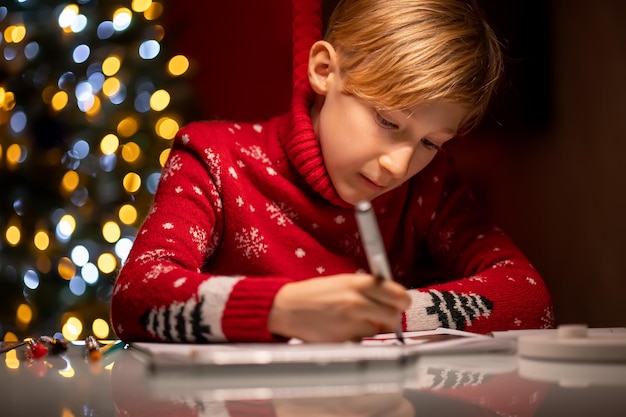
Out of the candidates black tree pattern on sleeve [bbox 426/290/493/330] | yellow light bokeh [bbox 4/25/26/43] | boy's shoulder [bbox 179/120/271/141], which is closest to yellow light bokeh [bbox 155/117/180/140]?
yellow light bokeh [bbox 4/25/26/43]

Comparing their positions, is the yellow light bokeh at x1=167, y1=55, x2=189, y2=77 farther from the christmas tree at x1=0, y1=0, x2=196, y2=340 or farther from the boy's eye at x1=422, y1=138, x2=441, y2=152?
the boy's eye at x1=422, y1=138, x2=441, y2=152

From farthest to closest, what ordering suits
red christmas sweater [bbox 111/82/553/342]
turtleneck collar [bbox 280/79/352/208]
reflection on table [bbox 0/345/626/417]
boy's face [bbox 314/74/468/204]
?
turtleneck collar [bbox 280/79/352/208], boy's face [bbox 314/74/468/204], red christmas sweater [bbox 111/82/553/342], reflection on table [bbox 0/345/626/417]

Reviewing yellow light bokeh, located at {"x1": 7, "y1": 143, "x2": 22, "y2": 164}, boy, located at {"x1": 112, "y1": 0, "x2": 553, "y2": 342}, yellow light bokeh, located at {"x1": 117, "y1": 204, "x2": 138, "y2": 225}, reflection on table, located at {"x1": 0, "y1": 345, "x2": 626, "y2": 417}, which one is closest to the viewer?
reflection on table, located at {"x1": 0, "y1": 345, "x2": 626, "y2": 417}

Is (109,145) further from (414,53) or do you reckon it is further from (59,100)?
(414,53)

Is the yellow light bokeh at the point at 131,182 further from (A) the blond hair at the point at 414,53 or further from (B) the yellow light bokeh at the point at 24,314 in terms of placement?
(A) the blond hair at the point at 414,53

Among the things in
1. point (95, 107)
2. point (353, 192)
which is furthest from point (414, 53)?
point (95, 107)

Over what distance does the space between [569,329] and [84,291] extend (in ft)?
5.58

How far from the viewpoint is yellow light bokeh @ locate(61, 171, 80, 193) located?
230 cm

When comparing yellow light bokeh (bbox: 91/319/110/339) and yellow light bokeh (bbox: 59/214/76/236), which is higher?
yellow light bokeh (bbox: 59/214/76/236)

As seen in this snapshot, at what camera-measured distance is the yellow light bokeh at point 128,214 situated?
7.41ft

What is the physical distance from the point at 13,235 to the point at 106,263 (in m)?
0.32

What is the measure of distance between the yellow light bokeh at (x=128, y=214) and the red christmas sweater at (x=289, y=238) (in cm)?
86

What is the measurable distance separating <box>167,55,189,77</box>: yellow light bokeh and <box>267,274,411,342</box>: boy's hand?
5.08 ft

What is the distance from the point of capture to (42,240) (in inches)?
92.6
